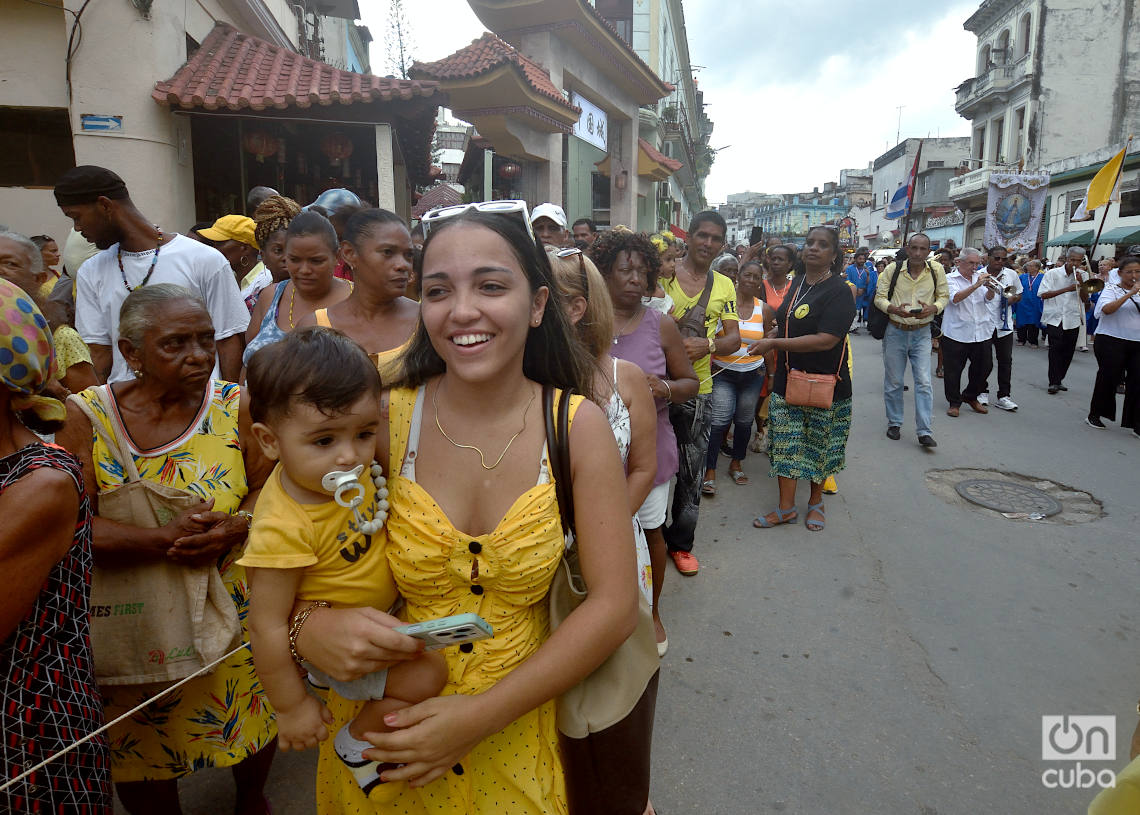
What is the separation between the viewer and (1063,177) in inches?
1066

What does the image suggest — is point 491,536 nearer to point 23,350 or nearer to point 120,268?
point 23,350

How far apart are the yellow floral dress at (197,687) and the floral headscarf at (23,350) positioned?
1.75ft

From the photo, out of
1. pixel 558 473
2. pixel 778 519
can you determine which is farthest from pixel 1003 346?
pixel 558 473

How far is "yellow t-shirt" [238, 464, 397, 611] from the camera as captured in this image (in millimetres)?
1320

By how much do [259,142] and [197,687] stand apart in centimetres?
813

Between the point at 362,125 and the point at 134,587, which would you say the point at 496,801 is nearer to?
the point at 134,587

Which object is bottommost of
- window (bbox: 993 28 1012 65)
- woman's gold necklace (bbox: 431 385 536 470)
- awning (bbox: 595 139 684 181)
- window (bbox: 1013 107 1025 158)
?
woman's gold necklace (bbox: 431 385 536 470)

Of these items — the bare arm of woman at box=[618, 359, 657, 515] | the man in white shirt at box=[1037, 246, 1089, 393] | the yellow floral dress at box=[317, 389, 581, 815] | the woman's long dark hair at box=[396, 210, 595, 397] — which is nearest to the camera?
the yellow floral dress at box=[317, 389, 581, 815]

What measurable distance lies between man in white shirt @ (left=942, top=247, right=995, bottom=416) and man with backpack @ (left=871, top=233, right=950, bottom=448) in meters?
0.96

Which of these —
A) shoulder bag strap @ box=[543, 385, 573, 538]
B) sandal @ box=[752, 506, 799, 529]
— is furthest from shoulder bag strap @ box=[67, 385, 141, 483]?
sandal @ box=[752, 506, 799, 529]

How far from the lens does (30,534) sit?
131 cm

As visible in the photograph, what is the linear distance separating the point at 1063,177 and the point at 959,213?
9.60 m

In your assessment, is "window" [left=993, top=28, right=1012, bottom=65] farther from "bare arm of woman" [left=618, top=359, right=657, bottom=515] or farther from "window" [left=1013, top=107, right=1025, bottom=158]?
"bare arm of woman" [left=618, top=359, right=657, bottom=515]

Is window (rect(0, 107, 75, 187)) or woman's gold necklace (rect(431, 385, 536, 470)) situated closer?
woman's gold necklace (rect(431, 385, 536, 470))
